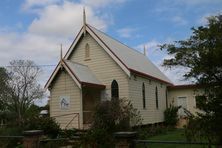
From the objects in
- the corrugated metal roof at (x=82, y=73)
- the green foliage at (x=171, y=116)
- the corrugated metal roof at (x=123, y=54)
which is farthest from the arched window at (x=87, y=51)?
the green foliage at (x=171, y=116)

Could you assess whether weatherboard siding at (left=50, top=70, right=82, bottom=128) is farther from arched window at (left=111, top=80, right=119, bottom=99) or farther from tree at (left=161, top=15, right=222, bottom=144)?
tree at (left=161, top=15, right=222, bottom=144)

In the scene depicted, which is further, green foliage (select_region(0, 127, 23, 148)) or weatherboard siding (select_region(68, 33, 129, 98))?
weatherboard siding (select_region(68, 33, 129, 98))

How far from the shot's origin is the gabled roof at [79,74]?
22.2 metres

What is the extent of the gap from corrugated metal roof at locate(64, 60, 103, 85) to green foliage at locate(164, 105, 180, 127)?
10.2 meters

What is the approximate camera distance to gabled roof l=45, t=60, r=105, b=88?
876 inches

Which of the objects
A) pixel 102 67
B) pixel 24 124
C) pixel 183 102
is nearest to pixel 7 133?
pixel 24 124

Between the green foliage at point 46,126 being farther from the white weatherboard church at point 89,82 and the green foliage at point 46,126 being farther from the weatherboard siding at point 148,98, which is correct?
the weatherboard siding at point 148,98

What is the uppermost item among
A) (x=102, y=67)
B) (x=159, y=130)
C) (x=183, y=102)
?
(x=102, y=67)

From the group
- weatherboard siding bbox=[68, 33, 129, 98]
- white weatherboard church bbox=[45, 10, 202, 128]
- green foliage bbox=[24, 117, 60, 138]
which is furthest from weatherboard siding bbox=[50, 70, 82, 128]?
weatherboard siding bbox=[68, 33, 129, 98]

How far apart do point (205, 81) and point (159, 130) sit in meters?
17.8

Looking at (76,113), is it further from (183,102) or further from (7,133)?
(183,102)

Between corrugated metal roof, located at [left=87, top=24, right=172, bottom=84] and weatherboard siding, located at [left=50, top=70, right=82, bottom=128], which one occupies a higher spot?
corrugated metal roof, located at [left=87, top=24, right=172, bottom=84]

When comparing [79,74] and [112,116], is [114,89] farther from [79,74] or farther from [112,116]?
[112,116]

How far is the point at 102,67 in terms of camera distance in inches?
992
